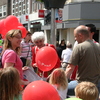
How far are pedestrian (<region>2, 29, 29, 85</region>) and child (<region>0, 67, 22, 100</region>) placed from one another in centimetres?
62

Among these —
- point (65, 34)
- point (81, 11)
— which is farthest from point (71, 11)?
point (65, 34)

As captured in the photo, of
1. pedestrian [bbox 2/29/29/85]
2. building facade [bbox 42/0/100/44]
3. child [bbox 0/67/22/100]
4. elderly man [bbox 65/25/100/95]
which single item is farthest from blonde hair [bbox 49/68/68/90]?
building facade [bbox 42/0/100/44]

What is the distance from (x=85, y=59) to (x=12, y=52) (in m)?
1.17

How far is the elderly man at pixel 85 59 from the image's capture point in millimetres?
3443

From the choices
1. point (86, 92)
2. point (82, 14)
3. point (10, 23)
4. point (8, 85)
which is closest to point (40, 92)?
point (8, 85)

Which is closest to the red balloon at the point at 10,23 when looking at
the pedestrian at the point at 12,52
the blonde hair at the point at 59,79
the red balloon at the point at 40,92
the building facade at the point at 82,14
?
the pedestrian at the point at 12,52

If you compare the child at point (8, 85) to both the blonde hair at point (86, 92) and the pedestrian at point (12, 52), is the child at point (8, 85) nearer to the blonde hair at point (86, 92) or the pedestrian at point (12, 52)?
the pedestrian at point (12, 52)

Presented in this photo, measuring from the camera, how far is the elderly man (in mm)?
3443

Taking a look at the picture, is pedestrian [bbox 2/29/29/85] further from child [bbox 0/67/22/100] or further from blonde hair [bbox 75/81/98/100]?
blonde hair [bbox 75/81/98/100]

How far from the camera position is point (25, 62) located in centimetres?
390

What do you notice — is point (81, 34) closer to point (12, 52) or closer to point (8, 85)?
point (12, 52)

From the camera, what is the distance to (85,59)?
346 cm

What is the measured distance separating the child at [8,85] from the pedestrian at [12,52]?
62 cm

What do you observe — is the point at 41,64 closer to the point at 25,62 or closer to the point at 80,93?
the point at 25,62
